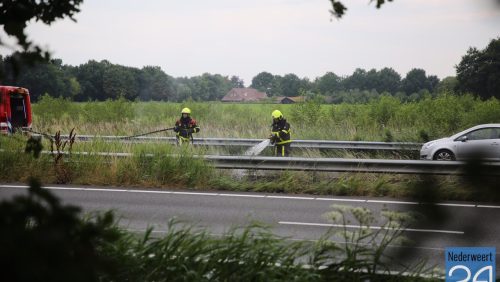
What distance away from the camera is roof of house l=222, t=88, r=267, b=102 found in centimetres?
3687

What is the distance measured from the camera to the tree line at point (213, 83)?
1.27 m

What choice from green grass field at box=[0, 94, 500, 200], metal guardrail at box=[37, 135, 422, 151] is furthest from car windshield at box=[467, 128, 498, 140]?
metal guardrail at box=[37, 135, 422, 151]

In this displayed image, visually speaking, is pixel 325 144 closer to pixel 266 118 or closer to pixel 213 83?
pixel 266 118

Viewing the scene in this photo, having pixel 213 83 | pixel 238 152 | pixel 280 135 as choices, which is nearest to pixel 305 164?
pixel 280 135

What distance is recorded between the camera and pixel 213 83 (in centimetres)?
3725

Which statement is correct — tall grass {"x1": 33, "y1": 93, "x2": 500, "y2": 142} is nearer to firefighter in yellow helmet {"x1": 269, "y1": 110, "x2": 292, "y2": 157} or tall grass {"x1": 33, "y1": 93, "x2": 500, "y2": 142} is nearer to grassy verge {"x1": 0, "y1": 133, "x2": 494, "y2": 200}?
firefighter in yellow helmet {"x1": 269, "y1": 110, "x2": 292, "y2": 157}

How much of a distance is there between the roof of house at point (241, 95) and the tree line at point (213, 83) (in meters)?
1.25

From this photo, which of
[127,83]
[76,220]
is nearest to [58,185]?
[76,220]

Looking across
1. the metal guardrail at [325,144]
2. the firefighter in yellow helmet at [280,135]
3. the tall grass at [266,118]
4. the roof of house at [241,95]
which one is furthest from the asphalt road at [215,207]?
the roof of house at [241,95]

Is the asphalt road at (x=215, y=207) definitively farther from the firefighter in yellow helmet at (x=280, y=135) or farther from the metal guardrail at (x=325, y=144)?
the metal guardrail at (x=325, y=144)

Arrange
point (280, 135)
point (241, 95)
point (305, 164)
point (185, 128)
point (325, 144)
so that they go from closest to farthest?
point (305, 164), point (280, 135), point (185, 128), point (325, 144), point (241, 95)

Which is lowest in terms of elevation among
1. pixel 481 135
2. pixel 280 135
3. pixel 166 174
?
pixel 166 174

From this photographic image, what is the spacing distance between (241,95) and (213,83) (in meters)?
4.34

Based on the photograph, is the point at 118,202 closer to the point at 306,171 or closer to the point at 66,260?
the point at 306,171
